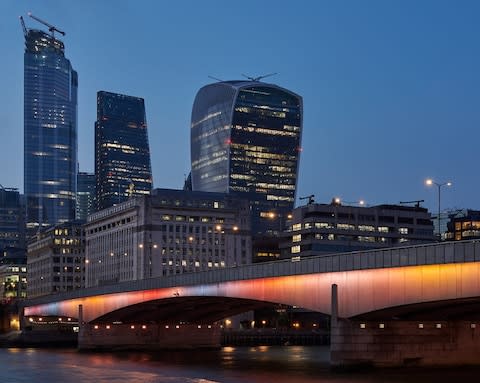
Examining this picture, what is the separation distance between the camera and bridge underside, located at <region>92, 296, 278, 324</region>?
104 m

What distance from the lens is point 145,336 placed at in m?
130

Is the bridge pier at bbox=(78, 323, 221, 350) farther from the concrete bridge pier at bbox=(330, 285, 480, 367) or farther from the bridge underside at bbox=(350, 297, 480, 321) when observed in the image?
the bridge underside at bbox=(350, 297, 480, 321)

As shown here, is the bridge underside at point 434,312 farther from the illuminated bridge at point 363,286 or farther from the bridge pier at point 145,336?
the bridge pier at point 145,336

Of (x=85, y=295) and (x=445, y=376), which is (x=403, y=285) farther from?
(x=85, y=295)

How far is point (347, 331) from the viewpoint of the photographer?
7188 centimetres

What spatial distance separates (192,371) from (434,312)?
24.5m

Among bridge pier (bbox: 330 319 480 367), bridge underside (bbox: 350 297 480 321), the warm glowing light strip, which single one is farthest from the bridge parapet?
bridge pier (bbox: 330 319 480 367)

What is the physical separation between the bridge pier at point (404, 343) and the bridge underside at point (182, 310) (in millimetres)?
25194

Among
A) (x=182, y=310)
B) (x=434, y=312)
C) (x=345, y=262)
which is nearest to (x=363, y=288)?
(x=345, y=262)

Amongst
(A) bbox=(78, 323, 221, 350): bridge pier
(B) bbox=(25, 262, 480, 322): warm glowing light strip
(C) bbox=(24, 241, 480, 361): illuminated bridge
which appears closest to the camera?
(B) bbox=(25, 262, 480, 322): warm glowing light strip

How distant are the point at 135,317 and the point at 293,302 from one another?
53721mm

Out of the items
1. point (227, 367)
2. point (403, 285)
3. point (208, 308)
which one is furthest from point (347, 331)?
point (208, 308)

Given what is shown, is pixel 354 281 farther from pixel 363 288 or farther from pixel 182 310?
pixel 182 310

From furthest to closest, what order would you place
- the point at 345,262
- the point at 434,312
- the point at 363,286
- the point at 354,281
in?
the point at 434,312 < the point at 345,262 < the point at 354,281 < the point at 363,286
